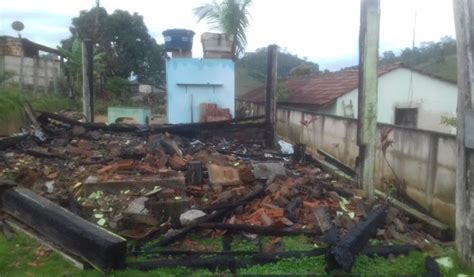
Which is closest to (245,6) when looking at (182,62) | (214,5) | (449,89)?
(214,5)

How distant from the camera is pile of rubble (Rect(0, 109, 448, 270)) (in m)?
5.14

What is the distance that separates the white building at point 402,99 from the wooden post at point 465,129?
945 cm

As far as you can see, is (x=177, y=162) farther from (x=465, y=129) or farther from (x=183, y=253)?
(x=465, y=129)

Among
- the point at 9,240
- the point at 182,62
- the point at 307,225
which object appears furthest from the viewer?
the point at 182,62

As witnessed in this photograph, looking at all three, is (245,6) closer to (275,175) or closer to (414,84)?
(414,84)

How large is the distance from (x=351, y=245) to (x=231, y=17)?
11.1 meters

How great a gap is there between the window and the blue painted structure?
6.47 m

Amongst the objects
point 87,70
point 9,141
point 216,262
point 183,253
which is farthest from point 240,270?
point 87,70

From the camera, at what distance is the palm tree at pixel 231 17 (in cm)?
1380

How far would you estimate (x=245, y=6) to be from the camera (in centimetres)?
1392

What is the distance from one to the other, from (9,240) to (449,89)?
50.3ft

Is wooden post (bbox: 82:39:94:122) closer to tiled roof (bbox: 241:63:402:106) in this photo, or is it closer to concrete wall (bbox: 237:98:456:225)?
concrete wall (bbox: 237:98:456:225)

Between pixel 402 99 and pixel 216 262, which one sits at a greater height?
pixel 402 99

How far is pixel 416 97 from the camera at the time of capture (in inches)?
576
